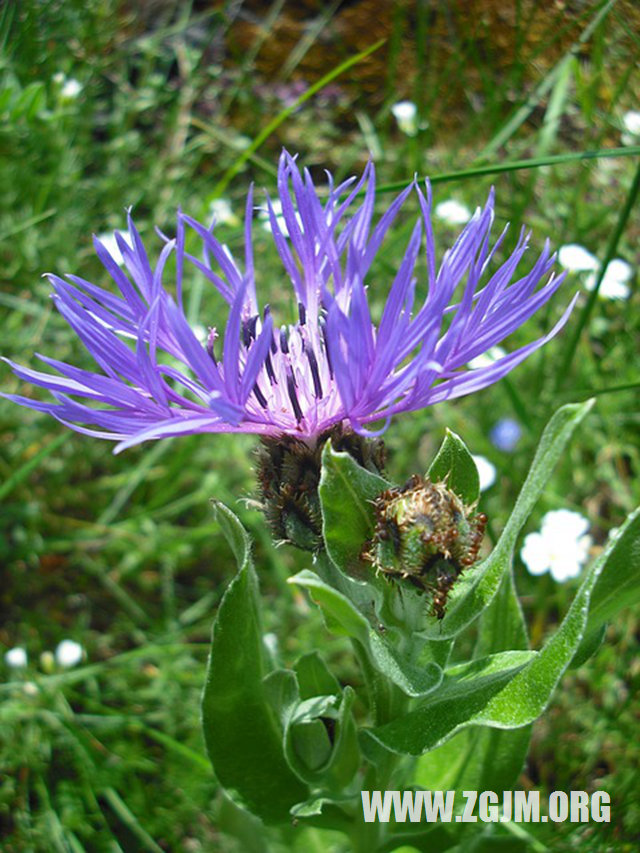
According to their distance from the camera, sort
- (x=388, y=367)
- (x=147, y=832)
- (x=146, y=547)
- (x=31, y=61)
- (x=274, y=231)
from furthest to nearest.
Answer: (x=31, y=61) < (x=146, y=547) < (x=147, y=832) < (x=274, y=231) < (x=388, y=367)

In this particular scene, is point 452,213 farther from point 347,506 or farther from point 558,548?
point 347,506

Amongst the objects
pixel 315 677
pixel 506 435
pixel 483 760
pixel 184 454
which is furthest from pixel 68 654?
pixel 506 435

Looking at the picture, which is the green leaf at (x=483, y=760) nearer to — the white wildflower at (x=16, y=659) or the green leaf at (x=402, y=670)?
the green leaf at (x=402, y=670)

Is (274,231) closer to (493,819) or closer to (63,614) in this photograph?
(493,819)

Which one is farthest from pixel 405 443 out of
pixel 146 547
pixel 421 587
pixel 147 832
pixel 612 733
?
pixel 421 587

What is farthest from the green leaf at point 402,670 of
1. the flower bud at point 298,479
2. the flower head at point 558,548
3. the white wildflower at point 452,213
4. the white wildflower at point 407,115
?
the white wildflower at point 407,115

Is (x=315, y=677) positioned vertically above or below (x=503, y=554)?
below
